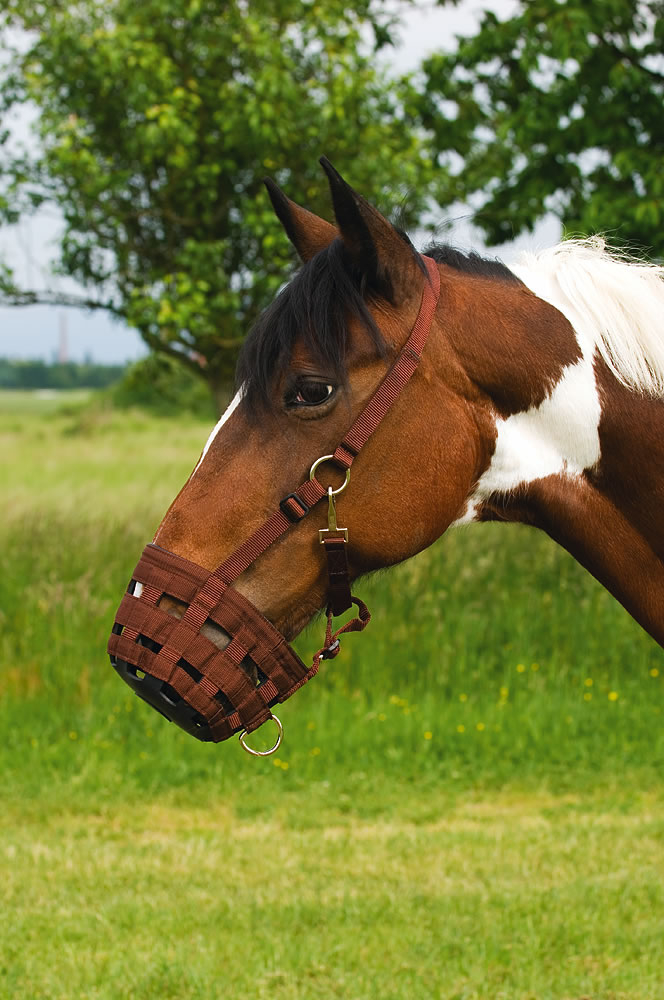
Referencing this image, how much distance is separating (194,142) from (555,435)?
5.91 meters

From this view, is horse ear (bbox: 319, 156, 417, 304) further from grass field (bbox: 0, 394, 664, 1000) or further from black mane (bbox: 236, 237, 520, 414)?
grass field (bbox: 0, 394, 664, 1000)

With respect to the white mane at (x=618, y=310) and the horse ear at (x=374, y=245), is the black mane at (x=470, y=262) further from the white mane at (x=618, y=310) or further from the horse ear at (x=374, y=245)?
the horse ear at (x=374, y=245)

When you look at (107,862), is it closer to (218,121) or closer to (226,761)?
(226,761)

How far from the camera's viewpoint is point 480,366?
2.10 meters

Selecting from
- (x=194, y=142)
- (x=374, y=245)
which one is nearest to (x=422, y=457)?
(x=374, y=245)

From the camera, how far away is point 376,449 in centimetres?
202

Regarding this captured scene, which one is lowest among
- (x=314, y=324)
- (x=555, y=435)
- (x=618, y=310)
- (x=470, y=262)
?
(x=555, y=435)

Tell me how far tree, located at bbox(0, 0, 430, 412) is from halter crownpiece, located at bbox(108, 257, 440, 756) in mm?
4815

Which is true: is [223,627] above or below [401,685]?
above

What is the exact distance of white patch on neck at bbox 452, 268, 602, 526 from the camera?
2.13 meters

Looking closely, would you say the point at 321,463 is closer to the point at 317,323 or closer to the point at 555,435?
the point at 317,323

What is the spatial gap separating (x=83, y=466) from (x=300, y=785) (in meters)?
17.2

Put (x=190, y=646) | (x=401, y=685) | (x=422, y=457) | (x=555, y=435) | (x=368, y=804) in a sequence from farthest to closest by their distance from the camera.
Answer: (x=401, y=685) < (x=368, y=804) < (x=555, y=435) < (x=422, y=457) < (x=190, y=646)

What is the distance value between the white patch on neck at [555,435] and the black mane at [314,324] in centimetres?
38
